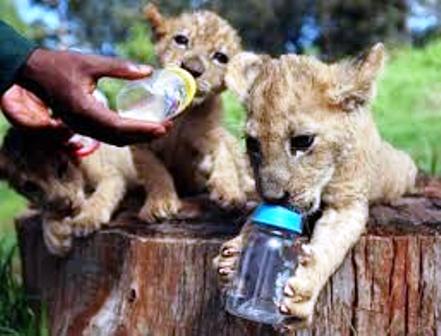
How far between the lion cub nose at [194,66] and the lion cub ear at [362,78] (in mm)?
1026

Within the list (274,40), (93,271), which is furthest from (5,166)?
(274,40)

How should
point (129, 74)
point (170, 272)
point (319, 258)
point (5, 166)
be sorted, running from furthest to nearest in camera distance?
1. point (5, 166)
2. point (170, 272)
3. point (129, 74)
4. point (319, 258)

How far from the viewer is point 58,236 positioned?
16.0ft

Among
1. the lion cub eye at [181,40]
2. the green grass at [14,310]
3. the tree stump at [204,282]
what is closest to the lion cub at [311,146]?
the tree stump at [204,282]

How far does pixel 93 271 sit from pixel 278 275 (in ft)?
3.61

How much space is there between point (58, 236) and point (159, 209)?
49 centimetres

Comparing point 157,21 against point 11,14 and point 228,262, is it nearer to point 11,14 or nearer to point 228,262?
point 228,262

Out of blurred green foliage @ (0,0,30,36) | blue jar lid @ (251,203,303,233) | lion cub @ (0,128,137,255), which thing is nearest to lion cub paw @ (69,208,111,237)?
lion cub @ (0,128,137,255)

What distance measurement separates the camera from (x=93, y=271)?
4754 millimetres

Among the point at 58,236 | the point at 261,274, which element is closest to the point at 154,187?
the point at 58,236

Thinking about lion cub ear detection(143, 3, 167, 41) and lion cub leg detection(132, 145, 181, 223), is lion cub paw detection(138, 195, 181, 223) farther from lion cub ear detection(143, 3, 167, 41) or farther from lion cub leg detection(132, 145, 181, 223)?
lion cub ear detection(143, 3, 167, 41)

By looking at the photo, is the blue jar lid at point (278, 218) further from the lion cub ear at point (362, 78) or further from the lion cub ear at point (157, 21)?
the lion cub ear at point (157, 21)

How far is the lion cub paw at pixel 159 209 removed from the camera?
4.70 m

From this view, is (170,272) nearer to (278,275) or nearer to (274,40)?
(278,275)
